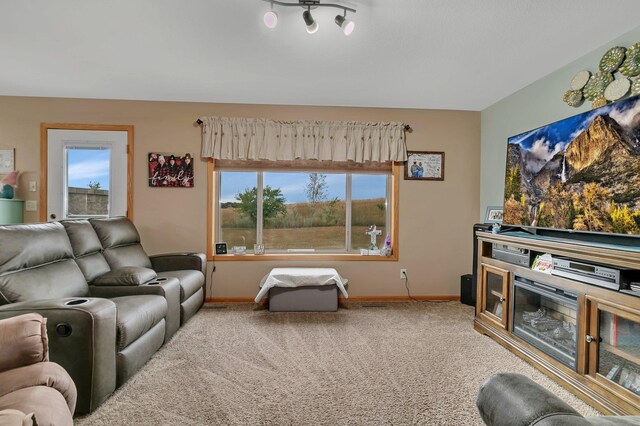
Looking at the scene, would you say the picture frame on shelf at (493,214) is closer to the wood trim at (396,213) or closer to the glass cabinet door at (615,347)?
the wood trim at (396,213)

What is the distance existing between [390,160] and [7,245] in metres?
3.66

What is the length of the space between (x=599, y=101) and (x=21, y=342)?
3806mm

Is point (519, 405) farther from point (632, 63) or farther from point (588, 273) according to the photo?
point (632, 63)

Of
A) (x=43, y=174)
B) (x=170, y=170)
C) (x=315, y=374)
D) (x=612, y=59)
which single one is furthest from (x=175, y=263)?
(x=612, y=59)

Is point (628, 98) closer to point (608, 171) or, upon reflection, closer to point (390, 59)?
point (608, 171)

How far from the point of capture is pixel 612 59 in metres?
2.30

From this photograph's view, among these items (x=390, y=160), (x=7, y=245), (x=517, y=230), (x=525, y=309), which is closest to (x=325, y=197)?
(x=390, y=160)

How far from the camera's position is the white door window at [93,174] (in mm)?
3793

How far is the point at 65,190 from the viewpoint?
3.79m

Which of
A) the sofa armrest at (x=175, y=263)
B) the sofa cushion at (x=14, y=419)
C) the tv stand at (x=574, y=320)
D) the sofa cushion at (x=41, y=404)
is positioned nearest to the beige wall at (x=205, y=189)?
the sofa armrest at (x=175, y=263)

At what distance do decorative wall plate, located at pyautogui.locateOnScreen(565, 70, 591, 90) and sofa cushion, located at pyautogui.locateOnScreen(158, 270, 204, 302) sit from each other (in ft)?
12.8

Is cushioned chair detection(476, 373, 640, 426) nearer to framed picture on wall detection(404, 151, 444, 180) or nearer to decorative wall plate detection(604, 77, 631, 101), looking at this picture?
decorative wall plate detection(604, 77, 631, 101)

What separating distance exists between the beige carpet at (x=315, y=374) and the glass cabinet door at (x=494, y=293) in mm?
235

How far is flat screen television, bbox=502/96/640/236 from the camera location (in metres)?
2.07
